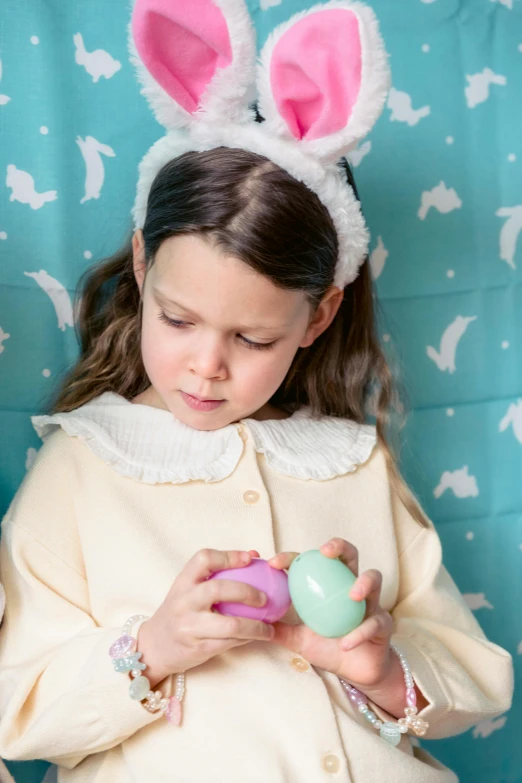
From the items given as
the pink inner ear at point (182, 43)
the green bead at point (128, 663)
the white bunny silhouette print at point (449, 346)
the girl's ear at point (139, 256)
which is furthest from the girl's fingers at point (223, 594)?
the white bunny silhouette print at point (449, 346)

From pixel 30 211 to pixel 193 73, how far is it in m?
0.36

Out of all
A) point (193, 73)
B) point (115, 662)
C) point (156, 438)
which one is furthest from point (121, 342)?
point (115, 662)

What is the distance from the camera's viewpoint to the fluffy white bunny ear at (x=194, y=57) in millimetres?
1148

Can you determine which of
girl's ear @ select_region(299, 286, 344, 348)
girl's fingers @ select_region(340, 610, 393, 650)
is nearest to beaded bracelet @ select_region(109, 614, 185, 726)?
girl's fingers @ select_region(340, 610, 393, 650)

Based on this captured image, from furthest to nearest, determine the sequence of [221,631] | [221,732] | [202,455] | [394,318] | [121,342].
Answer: [394,318], [121,342], [202,455], [221,732], [221,631]

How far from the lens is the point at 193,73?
1194 millimetres

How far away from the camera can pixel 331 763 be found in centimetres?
109

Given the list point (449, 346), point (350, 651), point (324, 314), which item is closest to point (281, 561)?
point (350, 651)

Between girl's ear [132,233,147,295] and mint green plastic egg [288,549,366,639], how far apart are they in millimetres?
510

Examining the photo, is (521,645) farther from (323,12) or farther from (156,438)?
(323,12)

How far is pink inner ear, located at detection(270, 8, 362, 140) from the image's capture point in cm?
114

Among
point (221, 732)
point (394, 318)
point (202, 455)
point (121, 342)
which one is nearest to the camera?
point (221, 732)

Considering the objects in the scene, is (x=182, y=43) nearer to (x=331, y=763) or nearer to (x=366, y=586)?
(x=366, y=586)

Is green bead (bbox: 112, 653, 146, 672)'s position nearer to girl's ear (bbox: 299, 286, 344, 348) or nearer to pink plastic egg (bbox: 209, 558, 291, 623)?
pink plastic egg (bbox: 209, 558, 291, 623)
